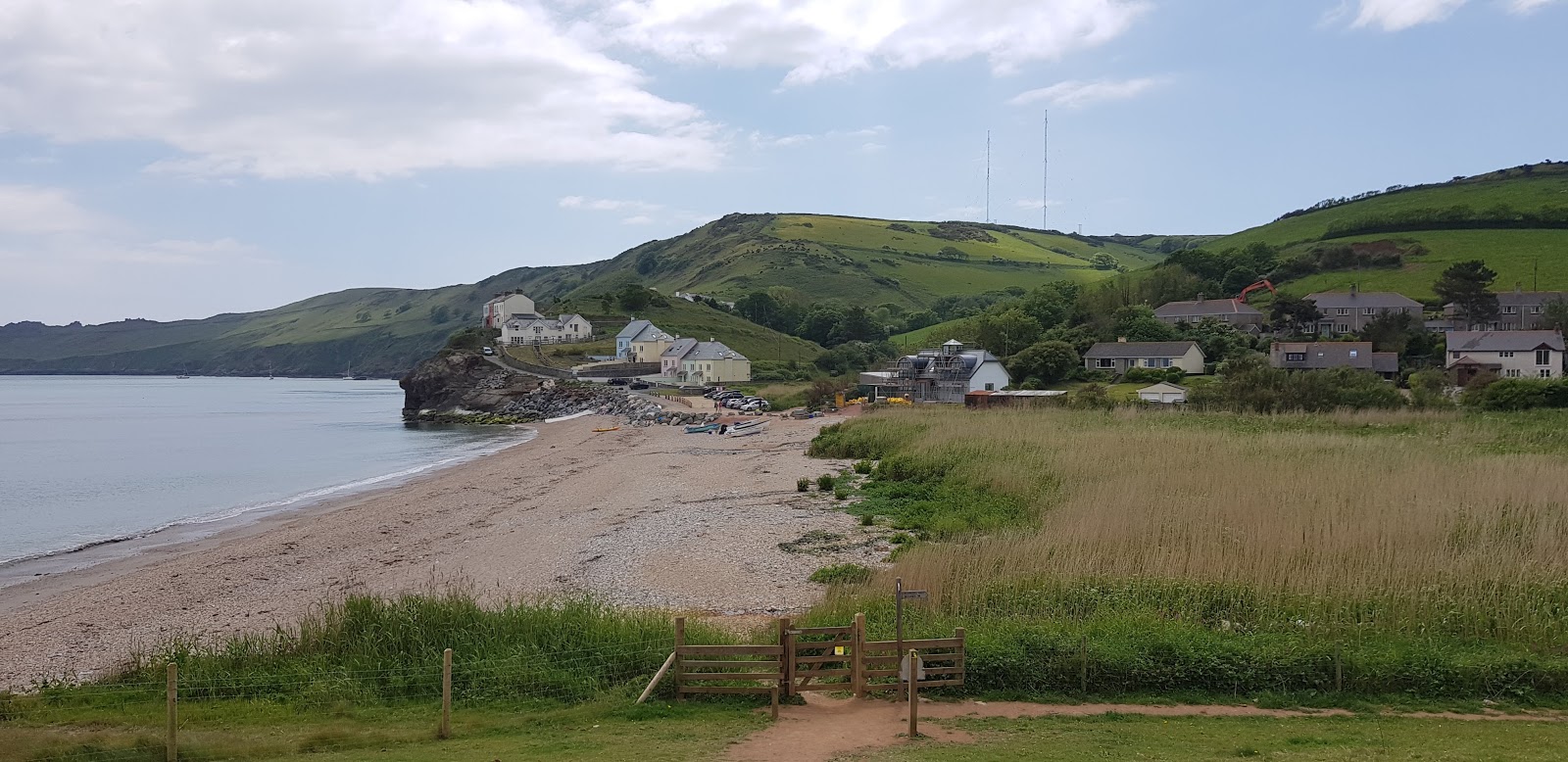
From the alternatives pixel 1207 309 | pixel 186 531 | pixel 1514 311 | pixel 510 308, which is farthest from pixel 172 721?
pixel 510 308

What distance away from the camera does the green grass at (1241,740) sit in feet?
28.9

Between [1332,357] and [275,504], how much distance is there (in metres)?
60.8

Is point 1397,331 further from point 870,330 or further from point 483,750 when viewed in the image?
point 483,750

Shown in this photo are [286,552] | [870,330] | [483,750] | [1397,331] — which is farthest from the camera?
[870,330]

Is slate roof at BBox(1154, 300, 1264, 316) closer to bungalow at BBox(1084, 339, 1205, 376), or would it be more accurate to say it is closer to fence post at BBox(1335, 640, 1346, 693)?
bungalow at BBox(1084, 339, 1205, 376)

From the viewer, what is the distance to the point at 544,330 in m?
113

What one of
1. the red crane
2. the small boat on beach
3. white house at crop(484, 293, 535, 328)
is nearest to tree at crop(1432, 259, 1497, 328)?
the red crane

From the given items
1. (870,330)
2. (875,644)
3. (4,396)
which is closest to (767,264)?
(870,330)

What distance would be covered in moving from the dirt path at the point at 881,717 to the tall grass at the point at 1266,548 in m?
1.24

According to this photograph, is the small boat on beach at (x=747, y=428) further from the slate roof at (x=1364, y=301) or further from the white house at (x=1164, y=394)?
the slate roof at (x=1364, y=301)

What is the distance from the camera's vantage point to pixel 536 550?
23.7 m

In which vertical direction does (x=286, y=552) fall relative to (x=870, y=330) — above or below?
below

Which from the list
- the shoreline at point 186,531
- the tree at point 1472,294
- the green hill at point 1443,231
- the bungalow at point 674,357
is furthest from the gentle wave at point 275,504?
the green hill at point 1443,231

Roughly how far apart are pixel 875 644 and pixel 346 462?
47.1 m
